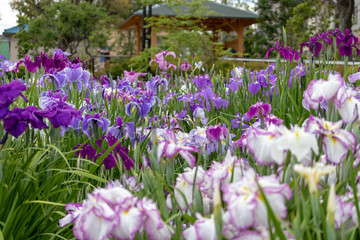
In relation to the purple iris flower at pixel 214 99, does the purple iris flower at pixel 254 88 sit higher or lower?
higher

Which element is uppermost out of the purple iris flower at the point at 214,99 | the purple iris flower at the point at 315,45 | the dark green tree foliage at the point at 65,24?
the dark green tree foliage at the point at 65,24

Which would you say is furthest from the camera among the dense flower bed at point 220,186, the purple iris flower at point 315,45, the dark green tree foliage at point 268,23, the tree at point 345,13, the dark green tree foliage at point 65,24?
the dark green tree foliage at point 268,23

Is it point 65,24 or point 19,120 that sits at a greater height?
point 65,24

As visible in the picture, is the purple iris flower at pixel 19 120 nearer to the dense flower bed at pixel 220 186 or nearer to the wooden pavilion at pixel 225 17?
the dense flower bed at pixel 220 186

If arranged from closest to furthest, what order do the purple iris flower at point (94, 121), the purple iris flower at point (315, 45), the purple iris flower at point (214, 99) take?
the purple iris flower at point (94, 121) < the purple iris flower at point (214, 99) < the purple iris flower at point (315, 45)

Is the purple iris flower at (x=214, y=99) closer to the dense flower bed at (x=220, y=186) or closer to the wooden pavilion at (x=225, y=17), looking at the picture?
the dense flower bed at (x=220, y=186)

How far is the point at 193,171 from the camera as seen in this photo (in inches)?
57.4

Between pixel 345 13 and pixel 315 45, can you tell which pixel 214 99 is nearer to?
pixel 315 45

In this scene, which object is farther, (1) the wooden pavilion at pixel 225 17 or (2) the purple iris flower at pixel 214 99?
(1) the wooden pavilion at pixel 225 17

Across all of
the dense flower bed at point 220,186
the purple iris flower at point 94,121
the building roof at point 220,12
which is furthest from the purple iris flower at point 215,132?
the building roof at point 220,12

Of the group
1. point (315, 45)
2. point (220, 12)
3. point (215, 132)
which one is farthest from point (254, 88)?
point (220, 12)

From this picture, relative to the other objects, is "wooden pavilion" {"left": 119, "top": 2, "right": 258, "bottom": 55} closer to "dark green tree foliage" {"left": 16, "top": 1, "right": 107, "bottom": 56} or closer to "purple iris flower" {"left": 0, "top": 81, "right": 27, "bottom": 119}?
"dark green tree foliage" {"left": 16, "top": 1, "right": 107, "bottom": 56}

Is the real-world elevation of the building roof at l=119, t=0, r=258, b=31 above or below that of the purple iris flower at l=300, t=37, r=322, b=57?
above

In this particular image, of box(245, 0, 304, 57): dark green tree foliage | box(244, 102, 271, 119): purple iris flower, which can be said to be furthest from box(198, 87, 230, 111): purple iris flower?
box(245, 0, 304, 57): dark green tree foliage
